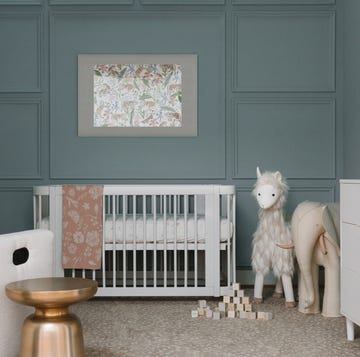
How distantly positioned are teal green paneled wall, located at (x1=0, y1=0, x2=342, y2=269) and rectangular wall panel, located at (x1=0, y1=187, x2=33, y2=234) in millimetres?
57

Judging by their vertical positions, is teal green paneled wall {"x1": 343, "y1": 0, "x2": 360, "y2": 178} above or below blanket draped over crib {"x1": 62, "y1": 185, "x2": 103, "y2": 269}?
above

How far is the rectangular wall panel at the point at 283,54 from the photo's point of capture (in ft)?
12.6

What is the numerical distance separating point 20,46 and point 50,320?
251 centimetres

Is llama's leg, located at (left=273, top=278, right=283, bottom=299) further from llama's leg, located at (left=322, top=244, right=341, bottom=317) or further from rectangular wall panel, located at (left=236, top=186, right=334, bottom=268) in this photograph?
llama's leg, located at (left=322, top=244, right=341, bottom=317)

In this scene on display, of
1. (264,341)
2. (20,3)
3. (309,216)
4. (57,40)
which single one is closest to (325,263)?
(309,216)

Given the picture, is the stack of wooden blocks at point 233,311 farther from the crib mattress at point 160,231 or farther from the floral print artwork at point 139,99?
the floral print artwork at point 139,99

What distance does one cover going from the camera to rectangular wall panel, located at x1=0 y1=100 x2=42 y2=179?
3844mm

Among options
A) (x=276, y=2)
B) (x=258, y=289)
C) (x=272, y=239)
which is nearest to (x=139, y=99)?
(x=276, y=2)

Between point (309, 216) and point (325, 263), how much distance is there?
26cm

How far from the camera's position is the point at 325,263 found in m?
2.88

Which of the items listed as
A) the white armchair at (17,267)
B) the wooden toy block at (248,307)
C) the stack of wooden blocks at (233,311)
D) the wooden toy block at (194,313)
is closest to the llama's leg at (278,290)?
the stack of wooden blocks at (233,311)

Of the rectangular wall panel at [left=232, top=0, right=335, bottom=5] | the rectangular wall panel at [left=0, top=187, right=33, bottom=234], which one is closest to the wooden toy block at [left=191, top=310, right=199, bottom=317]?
the rectangular wall panel at [left=0, top=187, right=33, bottom=234]

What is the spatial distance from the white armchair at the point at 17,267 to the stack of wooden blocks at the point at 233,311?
3.35 feet

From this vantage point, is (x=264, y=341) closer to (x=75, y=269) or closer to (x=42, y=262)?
(x=42, y=262)
